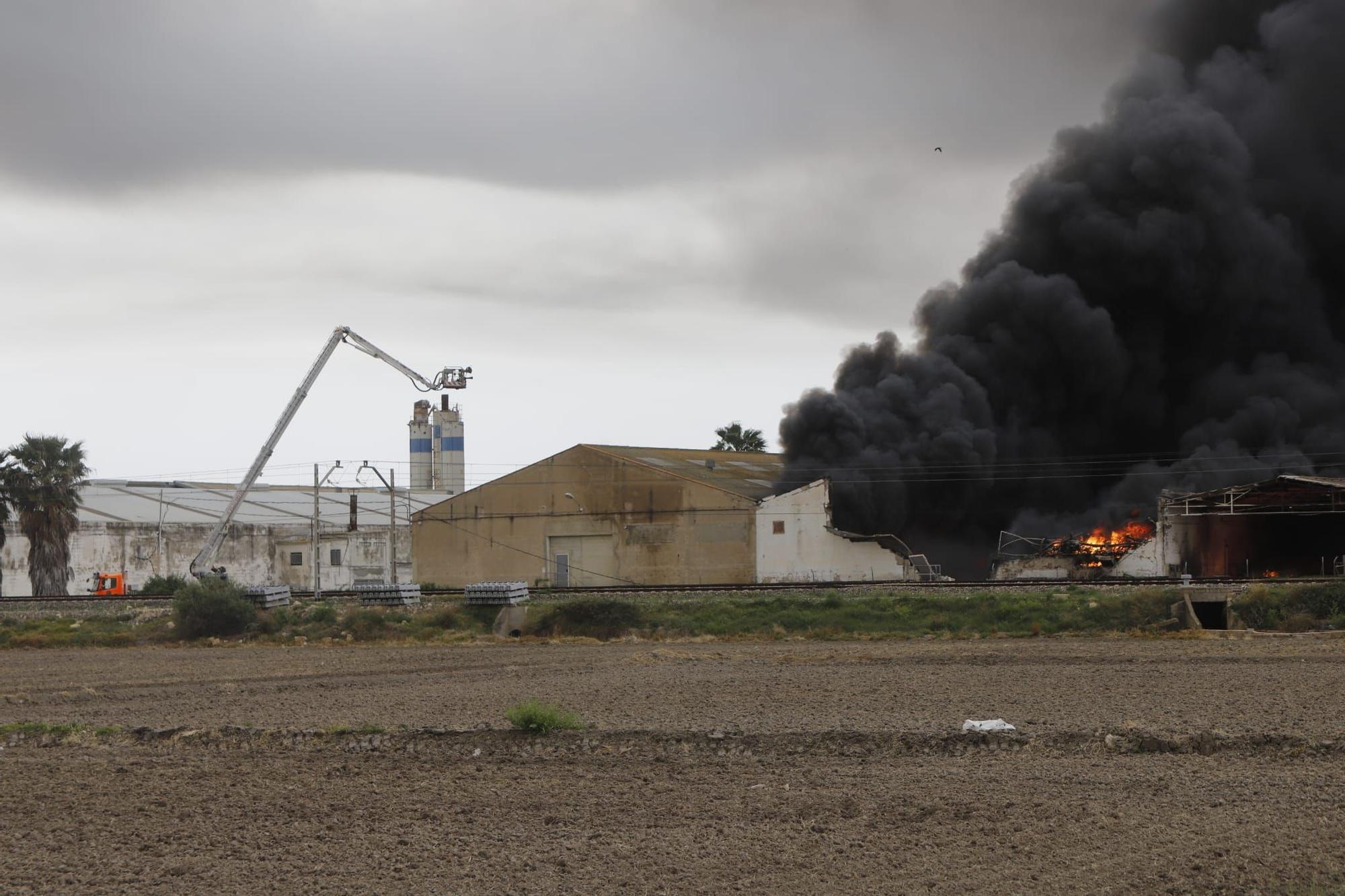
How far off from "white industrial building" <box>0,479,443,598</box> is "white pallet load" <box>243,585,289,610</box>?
1625 centimetres

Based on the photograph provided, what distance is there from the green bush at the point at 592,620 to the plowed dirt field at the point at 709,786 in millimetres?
14011

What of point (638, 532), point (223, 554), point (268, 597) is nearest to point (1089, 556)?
point (638, 532)

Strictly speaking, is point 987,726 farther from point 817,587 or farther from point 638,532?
point 638,532

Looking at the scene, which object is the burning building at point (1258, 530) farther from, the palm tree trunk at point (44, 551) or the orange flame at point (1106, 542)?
the palm tree trunk at point (44, 551)

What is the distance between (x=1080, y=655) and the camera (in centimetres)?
2611

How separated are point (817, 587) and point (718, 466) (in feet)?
71.9

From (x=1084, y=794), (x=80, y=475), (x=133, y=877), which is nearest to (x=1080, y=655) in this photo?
(x=1084, y=794)

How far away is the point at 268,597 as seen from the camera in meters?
43.2

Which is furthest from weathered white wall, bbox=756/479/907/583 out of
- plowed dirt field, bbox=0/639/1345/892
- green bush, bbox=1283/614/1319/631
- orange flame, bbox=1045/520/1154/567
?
plowed dirt field, bbox=0/639/1345/892

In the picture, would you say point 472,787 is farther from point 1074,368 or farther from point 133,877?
point 1074,368

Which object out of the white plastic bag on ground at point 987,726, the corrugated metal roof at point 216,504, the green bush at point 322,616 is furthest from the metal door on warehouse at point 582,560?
the white plastic bag on ground at point 987,726

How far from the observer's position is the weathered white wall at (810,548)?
5006cm

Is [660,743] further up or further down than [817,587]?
further down

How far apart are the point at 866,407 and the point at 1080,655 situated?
30670mm
